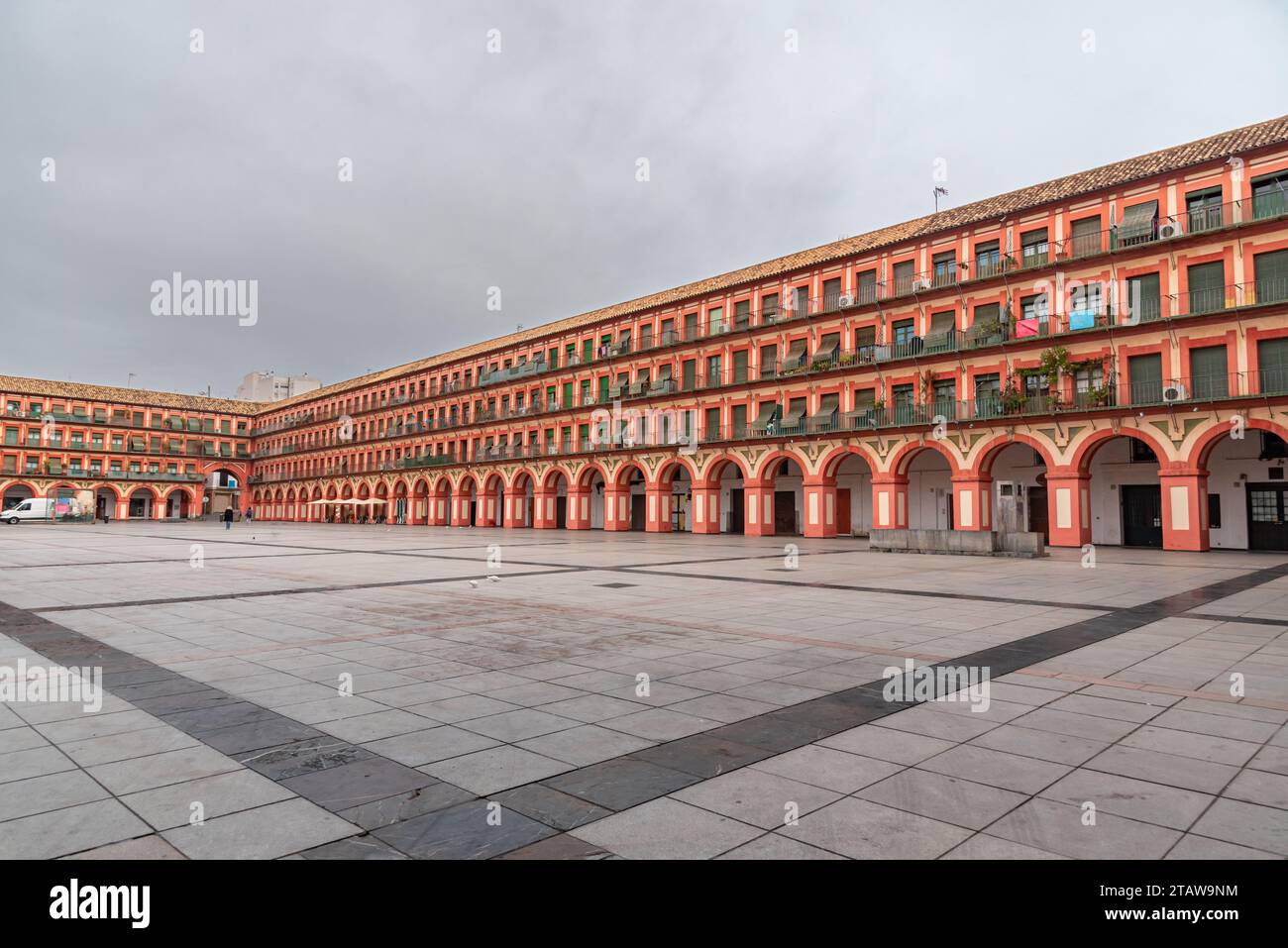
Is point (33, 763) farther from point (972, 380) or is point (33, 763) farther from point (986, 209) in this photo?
point (986, 209)

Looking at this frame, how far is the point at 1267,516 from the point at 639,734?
32415 mm

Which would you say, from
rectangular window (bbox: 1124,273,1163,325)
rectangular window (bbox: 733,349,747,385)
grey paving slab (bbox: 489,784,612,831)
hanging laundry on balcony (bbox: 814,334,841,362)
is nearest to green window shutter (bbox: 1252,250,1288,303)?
rectangular window (bbox: 1124,273,1163,325)

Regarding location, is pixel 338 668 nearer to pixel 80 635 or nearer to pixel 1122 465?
pixel 80 635

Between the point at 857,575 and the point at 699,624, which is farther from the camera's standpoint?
the point at 857,575

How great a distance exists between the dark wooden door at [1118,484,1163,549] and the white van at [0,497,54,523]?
70.7 metres

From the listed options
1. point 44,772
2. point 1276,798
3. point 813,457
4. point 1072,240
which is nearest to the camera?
point 1276,798

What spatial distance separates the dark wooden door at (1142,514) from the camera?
1181 inches

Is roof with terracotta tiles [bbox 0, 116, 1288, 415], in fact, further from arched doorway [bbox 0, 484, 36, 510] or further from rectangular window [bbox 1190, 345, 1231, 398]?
arched doorway [bbox 0, 484, 36, 510]

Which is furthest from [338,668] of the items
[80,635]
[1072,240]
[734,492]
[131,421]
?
[131,421]

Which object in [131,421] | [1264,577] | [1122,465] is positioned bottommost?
[1264,577]

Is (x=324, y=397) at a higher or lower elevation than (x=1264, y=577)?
higher

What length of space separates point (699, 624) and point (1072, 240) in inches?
1080

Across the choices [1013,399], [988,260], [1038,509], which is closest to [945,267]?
[988,260]

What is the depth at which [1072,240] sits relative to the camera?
29.2m
